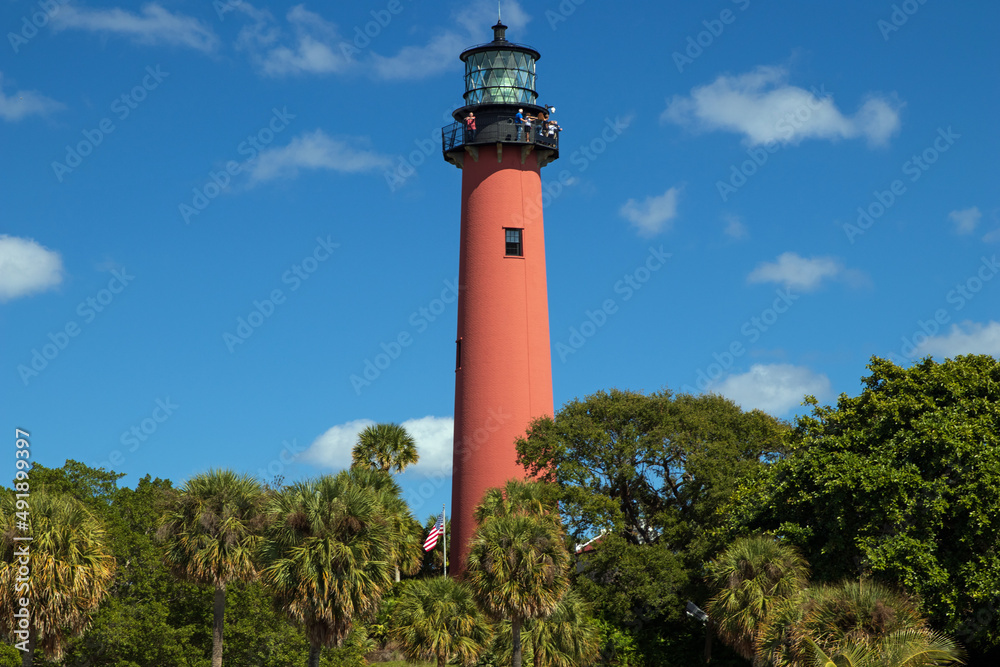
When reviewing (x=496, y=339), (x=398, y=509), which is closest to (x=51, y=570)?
(x=398, y=509)

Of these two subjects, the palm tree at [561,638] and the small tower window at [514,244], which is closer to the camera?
the palm tree at [561,638]

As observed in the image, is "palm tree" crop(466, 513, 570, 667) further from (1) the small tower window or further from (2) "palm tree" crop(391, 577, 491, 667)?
(1) the small tower window

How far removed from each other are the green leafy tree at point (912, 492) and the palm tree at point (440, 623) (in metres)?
9.37

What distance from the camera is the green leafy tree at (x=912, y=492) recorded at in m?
30.4

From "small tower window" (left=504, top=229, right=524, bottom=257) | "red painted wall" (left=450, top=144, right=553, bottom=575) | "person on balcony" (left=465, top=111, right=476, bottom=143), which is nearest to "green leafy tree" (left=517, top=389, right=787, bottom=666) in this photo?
"red painted wall" (left=450, top=144, right=553, bottom=575)

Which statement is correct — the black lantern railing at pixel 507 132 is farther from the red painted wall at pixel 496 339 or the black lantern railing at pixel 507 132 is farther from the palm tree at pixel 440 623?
the palm tree at pixel 440 623

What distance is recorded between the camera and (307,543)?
29641 mm

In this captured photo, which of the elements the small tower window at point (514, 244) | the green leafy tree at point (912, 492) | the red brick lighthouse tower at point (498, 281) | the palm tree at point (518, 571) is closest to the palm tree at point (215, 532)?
the palm tree at point (518, 571)

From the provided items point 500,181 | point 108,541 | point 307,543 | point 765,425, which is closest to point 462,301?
point 500,181

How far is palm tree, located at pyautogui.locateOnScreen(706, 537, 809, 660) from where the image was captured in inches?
1212

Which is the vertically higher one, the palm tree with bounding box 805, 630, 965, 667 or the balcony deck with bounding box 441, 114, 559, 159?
the balcony deck with bounding box 441, 114, 559, 159

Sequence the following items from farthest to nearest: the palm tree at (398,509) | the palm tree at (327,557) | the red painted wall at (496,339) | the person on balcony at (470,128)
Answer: the person on balcony at (470,128) → the red painted wall at (496,339) → the palm tree at (398,509) → the palm tree at (327,557)

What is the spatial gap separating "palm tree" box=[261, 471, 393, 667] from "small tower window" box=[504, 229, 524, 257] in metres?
20.2

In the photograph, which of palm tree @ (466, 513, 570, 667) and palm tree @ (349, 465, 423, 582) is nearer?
palm tree @ (466, 513, 570, 667)
